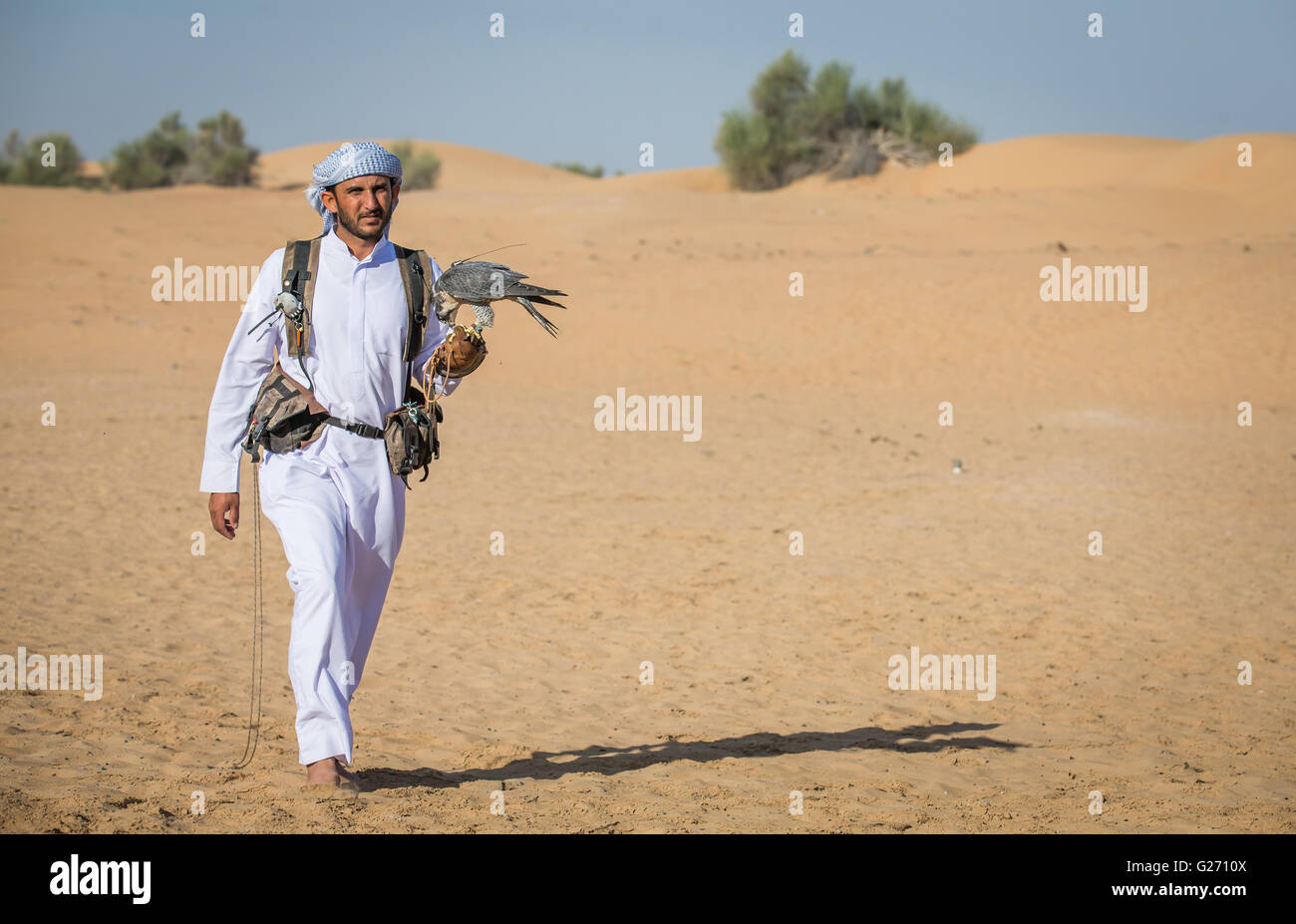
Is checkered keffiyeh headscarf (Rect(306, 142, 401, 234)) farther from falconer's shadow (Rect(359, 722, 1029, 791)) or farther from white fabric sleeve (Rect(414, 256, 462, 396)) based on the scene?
falconer's shadow (Rect(359, 722, 1029, 791))

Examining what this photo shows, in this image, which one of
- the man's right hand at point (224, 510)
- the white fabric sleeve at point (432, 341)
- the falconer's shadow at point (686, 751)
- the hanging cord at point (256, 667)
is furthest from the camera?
the falconer's shadow at point (686, 751)

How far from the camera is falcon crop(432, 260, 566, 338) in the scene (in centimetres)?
391

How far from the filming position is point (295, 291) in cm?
395

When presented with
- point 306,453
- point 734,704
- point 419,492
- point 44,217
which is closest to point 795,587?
point 734,704

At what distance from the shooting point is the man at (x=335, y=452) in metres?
3.87

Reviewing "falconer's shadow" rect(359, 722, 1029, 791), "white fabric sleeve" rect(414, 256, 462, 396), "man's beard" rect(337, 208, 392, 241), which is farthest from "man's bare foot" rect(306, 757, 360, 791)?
"man's beard" rect(337, 208, 392, 241)

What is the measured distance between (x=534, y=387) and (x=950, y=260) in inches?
380

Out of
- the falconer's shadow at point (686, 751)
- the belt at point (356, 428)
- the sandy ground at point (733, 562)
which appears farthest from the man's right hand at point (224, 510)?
the falconer's shadow at point (686, 751)

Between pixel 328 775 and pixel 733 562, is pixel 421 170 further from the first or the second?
pixel 328 775

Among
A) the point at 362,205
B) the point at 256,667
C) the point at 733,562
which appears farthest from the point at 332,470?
the point at 733,562

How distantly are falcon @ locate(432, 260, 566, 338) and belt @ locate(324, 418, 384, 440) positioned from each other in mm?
452

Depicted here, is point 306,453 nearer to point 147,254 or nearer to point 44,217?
point 147,254

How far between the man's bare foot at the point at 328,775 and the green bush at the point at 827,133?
39.9 metres

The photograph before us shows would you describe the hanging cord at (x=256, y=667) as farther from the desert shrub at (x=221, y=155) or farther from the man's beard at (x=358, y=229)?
the desert shrub at (x=221, y=155)
